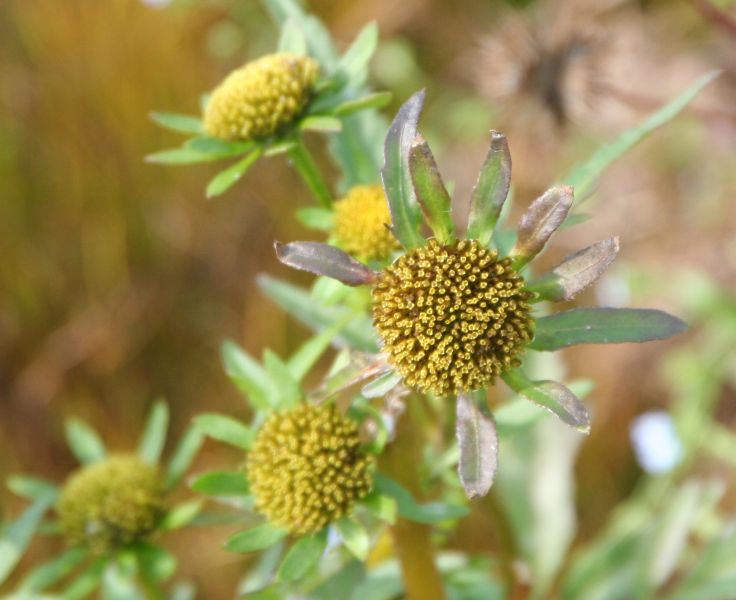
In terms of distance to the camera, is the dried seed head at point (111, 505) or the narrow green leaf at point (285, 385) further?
the dried seed head at point (111, 505)

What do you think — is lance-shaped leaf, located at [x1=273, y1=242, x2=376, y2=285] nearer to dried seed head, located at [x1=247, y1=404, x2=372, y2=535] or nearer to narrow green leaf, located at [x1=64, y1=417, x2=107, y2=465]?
dried seed head, located at [x1=247, y1=404, x2=372, y2=535]

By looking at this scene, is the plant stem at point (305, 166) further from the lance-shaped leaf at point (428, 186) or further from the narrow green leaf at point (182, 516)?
the narrow green leaf at point (182, 516)

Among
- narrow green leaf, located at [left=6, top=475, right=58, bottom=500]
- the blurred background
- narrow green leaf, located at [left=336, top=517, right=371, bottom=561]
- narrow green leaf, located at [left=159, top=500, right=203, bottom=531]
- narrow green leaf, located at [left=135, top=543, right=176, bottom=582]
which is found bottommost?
the blurred background

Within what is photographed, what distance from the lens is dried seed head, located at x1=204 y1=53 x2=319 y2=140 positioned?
1.14m

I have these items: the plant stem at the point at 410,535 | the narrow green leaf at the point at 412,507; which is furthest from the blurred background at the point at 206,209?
the narrow green leaf at the point at 412,507

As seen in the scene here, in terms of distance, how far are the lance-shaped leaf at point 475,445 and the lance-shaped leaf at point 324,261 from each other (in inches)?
6.5

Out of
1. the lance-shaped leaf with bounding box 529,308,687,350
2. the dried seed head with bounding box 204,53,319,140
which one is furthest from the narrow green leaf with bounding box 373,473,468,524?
the dried seed head with bounding box 204,53,319,140

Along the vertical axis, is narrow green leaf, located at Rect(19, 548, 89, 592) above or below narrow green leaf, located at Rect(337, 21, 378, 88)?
below

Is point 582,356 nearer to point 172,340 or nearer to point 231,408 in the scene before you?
point 231,408

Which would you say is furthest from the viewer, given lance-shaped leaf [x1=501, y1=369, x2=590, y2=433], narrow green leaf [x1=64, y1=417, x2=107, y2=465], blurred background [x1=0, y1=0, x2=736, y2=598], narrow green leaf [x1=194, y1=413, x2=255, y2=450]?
blurred background [x1=0, y1=0, x2=736, y2=598]

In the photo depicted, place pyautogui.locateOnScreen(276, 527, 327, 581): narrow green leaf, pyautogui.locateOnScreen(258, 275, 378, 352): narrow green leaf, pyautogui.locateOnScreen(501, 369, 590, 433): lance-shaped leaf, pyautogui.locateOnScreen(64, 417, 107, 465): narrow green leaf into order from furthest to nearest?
pyautogui.locateOnScreen(64, 417, 107, 465): narrow green leaf
pyautogui.locateOnScreen(258, 275, 378, 352): narrow green leaf
pyautogui.locateOnScreen(276, 527, 327, 581): narrow green leaf
pyautogui.locateOnScreen(501, 369, 590, 433): lance-shaped leaf

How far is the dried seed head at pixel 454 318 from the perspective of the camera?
0.95m

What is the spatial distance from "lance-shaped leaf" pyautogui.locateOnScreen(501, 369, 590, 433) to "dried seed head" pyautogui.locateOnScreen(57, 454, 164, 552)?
0.66m

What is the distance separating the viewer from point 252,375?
50.7 inches
